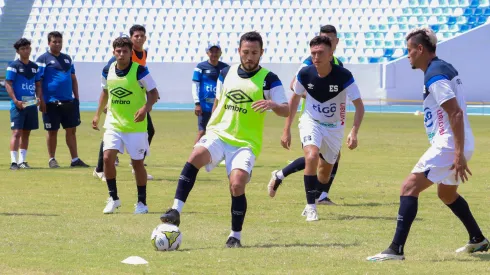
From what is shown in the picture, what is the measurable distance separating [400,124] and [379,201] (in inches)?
882

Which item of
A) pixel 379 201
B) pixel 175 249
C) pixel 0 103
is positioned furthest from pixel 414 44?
pixel 0 103

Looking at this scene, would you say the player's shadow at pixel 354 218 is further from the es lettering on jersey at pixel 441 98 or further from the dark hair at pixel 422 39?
the dark hair at pixel 422 39

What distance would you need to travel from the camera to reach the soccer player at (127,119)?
10648mm

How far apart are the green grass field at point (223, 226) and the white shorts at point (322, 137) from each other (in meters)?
0.74

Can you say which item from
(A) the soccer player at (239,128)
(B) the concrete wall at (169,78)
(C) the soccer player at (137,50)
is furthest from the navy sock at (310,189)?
(B) the concrete wall at (169,78)

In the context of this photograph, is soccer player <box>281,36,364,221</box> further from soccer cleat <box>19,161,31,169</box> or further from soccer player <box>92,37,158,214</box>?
soccer cleat <box>19,161,31,169</box>

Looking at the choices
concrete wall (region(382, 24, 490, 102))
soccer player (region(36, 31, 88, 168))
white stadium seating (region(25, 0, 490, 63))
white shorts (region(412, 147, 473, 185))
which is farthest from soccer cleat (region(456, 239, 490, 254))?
white stadium seating (region(25, 0, 490, 63))

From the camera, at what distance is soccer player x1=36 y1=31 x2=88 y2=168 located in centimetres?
1712

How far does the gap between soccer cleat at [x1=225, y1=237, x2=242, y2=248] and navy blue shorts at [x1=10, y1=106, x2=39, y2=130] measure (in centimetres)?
979

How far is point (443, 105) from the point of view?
714 centimetres

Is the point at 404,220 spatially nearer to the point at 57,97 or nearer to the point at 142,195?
the point at 142,195

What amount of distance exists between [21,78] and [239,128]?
978 centimetres

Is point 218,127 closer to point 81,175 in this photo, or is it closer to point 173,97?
point 81,175

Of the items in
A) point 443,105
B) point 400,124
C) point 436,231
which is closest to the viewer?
point 443,105
